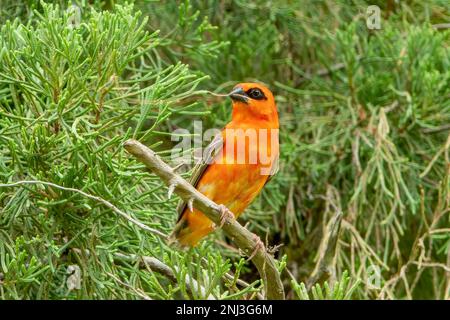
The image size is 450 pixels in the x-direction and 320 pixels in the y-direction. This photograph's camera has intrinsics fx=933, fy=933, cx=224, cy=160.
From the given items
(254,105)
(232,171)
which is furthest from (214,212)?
(254,105)

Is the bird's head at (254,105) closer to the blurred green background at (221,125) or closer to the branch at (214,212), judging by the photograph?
the blurred green background at (221,125)

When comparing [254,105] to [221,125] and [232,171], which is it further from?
[221,125]

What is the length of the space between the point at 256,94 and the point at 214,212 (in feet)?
4.18

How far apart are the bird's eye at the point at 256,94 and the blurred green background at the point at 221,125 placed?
0.75ft

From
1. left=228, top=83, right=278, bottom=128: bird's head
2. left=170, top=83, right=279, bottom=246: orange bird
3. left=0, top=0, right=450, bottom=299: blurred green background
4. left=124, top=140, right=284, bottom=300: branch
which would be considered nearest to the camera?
left=124, top=140, right=284, bottom=300: branch

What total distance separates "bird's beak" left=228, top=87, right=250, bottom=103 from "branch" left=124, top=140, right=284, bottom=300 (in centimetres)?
109

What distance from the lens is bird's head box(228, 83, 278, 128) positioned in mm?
3852

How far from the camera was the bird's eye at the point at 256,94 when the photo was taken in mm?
3873

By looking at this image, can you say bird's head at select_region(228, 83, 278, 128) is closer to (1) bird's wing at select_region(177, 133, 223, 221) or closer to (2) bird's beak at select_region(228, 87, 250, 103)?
(2) bird's beak at select_region(228, 87, 250, 103)

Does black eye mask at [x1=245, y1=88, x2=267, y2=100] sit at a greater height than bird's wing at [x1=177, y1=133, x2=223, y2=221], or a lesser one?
greater

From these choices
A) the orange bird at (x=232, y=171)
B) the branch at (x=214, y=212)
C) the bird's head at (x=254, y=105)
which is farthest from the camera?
the bird's head at (x=254, y=105)

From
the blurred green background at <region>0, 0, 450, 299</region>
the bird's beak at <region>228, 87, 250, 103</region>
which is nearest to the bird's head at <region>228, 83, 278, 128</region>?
the bird's beak at <region>228, 87, 250, 103</region>

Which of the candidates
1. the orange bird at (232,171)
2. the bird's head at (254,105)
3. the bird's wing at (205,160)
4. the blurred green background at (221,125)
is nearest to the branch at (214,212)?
the blurred green background at (221,125)
